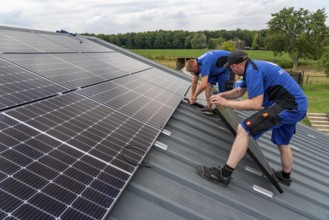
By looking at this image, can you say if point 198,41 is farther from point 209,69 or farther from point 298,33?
point 209,69

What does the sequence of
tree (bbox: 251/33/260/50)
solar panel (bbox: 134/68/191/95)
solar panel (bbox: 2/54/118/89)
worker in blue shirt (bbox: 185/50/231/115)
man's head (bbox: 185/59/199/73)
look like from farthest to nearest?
tree (bbox: 251/33/260/50)
solar panel (bbox: 134/68/191/95)
man's head (bbox: 185/59/199/73)
worker in blue shirt (bbox: 185/50/231/115)
solar panel (bbox: 2/54/118/89)

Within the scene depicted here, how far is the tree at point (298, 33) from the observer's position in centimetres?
5641

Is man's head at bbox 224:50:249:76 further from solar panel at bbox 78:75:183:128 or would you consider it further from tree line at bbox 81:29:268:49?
tree line at bbox 81:29:268:49

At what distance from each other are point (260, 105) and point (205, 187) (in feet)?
5.02

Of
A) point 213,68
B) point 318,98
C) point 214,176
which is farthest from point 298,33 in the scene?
point 214,176

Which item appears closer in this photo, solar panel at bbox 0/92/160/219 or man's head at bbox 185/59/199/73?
solar panel at bbox 0/92/160/219

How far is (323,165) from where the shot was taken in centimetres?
818

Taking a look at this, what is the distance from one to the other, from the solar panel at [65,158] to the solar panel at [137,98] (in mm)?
620

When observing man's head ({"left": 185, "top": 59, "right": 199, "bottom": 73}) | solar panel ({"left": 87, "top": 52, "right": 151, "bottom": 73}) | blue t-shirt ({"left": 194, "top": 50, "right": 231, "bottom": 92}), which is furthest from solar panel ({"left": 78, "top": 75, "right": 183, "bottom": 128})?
solar panel ({"left": 87, "top": 52, "right": 151, "bottom": 73})

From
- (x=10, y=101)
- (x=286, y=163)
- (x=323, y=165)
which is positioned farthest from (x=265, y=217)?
(x=323, y=165)

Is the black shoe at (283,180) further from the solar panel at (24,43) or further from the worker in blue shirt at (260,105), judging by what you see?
the solar panel at (24,43)

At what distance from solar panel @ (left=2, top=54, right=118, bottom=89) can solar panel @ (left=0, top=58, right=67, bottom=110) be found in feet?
1.00

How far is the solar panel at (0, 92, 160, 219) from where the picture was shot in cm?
278

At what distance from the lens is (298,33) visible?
58.5 metres
